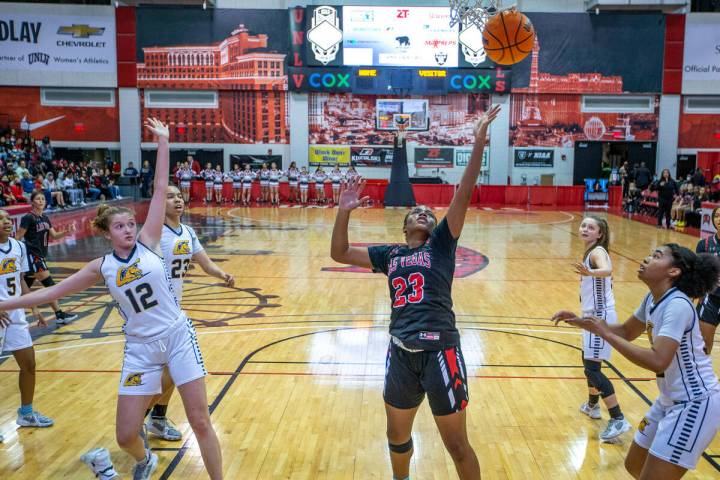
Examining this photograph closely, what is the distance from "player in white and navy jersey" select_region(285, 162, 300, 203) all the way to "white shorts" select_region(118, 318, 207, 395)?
2429cm

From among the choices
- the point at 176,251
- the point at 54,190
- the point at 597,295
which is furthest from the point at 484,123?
the point at 54,190

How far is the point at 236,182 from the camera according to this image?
2858 cm

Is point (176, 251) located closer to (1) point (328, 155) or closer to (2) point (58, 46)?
(1) point (328, 155)

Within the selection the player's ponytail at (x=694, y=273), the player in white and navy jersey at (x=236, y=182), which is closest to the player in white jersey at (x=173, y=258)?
the player's ponytail at (x=694, y=273)

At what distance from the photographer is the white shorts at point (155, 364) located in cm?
409

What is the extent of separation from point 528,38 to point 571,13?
20259 mm

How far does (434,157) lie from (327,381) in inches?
970

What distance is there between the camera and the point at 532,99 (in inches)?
1194

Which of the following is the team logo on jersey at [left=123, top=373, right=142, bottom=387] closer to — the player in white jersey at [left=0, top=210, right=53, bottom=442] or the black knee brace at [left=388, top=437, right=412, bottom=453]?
the black knee brace at [left=388, top=437, right=412, bottom=453]

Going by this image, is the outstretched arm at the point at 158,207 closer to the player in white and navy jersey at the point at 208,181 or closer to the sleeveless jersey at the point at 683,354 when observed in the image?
the sleeveless jersey at the point at 683,354

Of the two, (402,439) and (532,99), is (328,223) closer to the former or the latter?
(532,99)

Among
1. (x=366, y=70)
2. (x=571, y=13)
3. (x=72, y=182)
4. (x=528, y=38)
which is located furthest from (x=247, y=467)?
(x=571, y=13)

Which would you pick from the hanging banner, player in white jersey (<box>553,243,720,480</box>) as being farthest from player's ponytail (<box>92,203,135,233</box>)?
the hanging banner

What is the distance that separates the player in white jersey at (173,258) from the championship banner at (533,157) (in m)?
26.5
